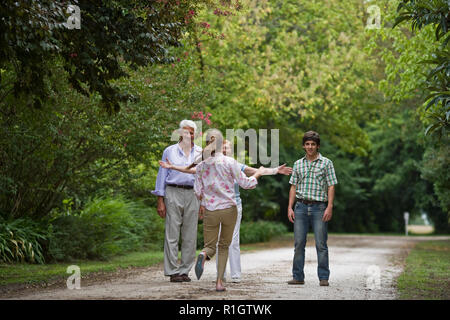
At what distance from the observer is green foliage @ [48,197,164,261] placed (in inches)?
563

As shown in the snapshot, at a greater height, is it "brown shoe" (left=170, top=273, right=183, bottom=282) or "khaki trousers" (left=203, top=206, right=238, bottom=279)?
"khaki trousers" (left=203, top=206, right=238, bottom=279)

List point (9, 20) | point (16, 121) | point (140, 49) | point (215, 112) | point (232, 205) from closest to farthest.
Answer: point (9, 20) < point (232, 205) < point (140, 49) < point (16, 121) < point (215, 112)

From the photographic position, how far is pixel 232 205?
8547 millimetres

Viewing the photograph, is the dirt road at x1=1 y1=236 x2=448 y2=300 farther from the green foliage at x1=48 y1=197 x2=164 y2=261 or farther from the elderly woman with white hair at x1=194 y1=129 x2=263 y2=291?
the green foliage at x1=48 y1=197 x2=164 y2=261

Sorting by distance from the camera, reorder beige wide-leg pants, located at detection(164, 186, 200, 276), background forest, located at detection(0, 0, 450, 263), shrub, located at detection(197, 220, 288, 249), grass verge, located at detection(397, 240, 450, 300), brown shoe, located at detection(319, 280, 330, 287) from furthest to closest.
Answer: shrub, located at detection(197, 220, 288, 249) → beige wide-leg pants, located at detection(164, 186, 200, 276) → brown shoe, located at detection(319, 280, 330, 287) → background forest, located at detection(0, 0, 450, 263) → grass verge, located at detection(397, 240, 450, 300)

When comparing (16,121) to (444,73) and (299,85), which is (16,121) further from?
(299,85)

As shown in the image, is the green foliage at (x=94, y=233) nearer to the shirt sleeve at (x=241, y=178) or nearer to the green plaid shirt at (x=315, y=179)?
the green plaid shirt at (x=315, y=179)

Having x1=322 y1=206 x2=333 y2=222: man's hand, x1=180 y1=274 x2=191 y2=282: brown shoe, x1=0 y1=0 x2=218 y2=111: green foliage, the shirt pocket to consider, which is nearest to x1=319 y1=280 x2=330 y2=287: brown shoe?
x1=322 y1=206 x2=333 y2=222: man's hand

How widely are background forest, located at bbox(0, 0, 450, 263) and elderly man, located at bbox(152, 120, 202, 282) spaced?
1.14 metres

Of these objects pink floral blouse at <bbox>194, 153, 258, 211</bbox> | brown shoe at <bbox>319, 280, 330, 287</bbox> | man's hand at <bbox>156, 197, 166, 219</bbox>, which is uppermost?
pink floral blouse at <bbox>194, 153, 258, 211</bbox>

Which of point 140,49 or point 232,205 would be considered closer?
point 232,205

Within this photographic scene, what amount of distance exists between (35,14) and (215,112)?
16.1m

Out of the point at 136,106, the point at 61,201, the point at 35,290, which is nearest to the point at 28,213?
the point at 61,201

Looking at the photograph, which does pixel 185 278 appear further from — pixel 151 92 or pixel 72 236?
pixel 72 236
